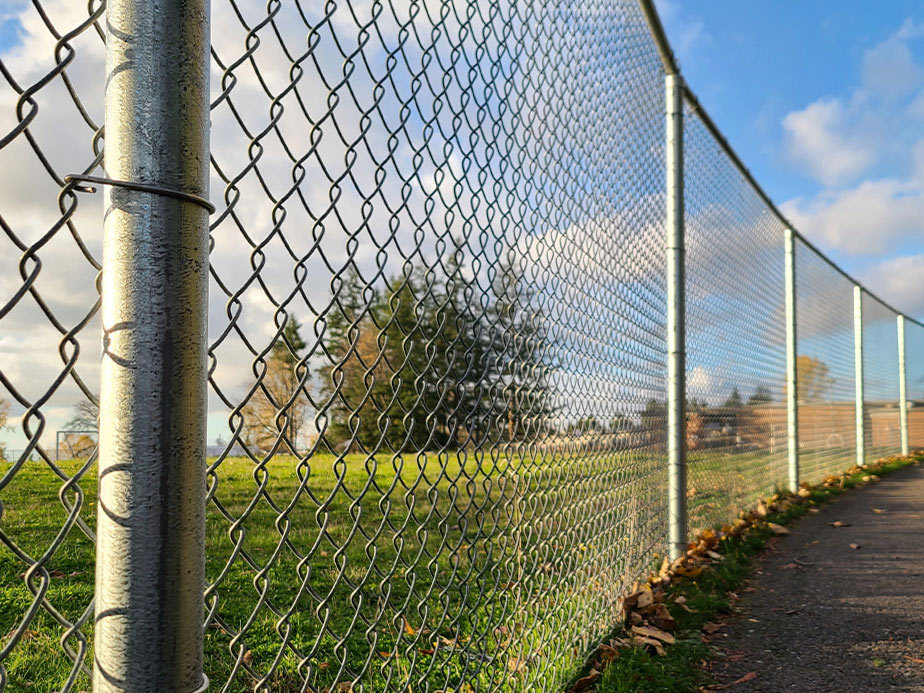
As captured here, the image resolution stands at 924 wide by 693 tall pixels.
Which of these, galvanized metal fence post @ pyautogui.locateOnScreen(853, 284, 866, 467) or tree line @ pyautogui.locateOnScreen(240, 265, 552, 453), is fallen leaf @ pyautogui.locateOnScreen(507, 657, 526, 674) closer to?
tree line @ pyautogui.locateOnScreen(240, 265, 552, 453)

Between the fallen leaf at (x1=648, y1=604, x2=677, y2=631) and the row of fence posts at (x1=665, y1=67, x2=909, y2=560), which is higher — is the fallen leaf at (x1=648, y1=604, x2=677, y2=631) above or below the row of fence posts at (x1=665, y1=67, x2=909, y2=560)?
below

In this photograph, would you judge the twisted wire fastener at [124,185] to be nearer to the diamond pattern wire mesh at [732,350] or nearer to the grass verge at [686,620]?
the grass verge at [686,620]

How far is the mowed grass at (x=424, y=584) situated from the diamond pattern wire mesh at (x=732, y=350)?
54.9 inches

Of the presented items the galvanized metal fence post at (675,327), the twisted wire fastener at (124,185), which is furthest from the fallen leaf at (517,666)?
the galvanized metal fence post at (675,327)

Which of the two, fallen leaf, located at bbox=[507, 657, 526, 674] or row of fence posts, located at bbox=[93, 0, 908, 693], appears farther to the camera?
fallen leaf, located at bbox=[507, 657, 526, 674]

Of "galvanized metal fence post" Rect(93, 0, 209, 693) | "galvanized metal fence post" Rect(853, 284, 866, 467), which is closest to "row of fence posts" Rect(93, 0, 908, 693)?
"galvanized metal fence post" Rect(93, 0, 209, 693)

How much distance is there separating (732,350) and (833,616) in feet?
10.3

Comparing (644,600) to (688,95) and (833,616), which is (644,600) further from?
(688,95)

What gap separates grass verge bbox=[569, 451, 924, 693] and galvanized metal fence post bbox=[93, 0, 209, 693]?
244 centimetres

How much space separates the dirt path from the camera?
3326mm

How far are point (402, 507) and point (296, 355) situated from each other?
554cm

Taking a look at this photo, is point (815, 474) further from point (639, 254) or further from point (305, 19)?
point (305, 19)

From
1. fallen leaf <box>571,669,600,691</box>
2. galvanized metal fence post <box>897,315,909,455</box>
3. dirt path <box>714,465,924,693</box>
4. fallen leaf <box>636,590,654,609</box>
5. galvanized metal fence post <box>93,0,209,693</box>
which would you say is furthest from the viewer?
galvanized metal fence post <box>897,315,909,455</box>

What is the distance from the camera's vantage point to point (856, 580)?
492 cm
